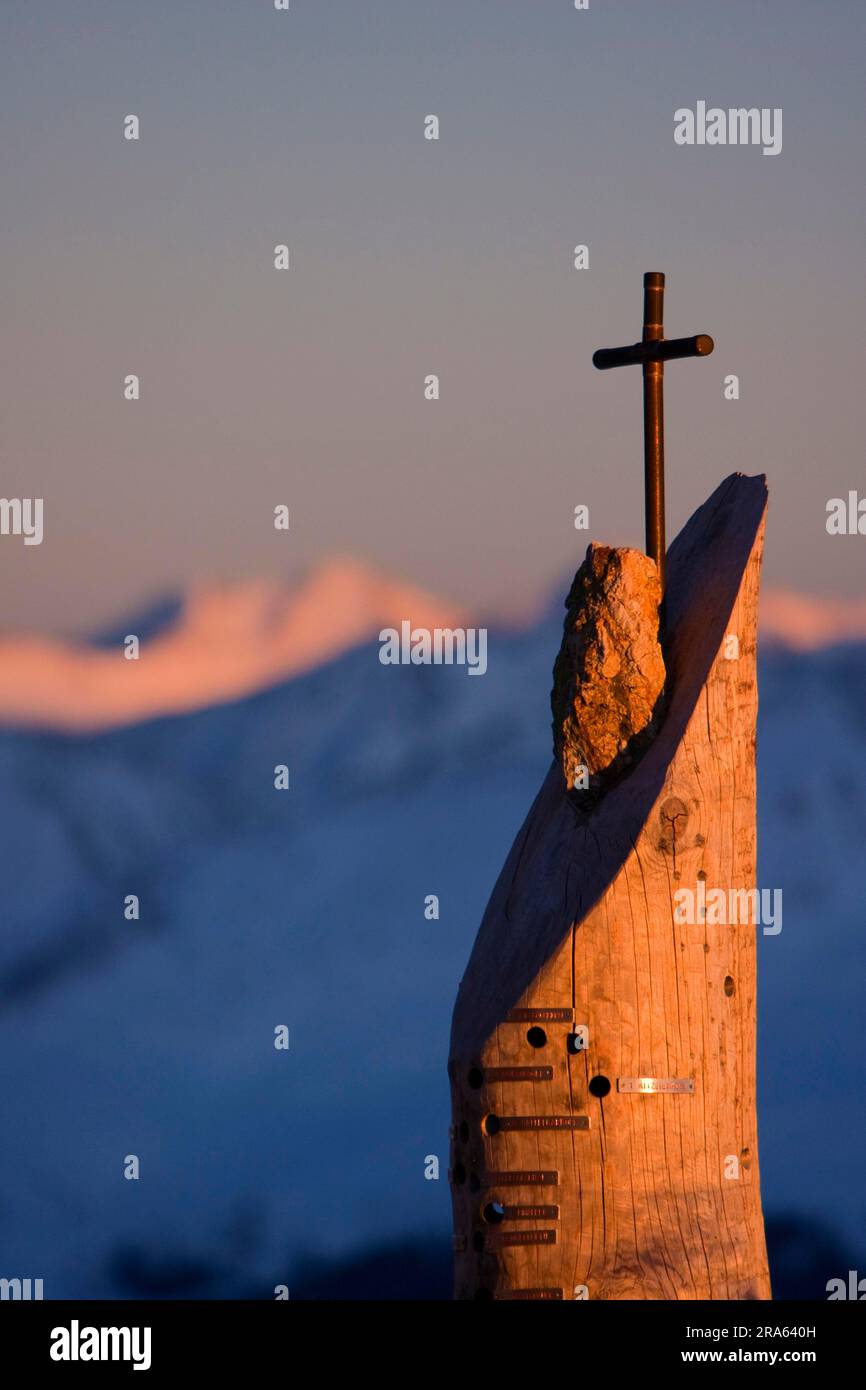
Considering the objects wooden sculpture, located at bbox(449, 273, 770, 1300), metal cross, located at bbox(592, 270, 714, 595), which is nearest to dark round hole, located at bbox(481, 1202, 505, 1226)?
wooden sculpture, located at bbox(449, 273, 770, 1300)

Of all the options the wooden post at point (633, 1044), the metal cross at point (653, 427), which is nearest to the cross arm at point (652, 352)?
the metal cross at point (653, 427)

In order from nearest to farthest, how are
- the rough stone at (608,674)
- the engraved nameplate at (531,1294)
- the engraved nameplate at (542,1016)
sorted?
1. the engraved nameplate at (531,1294)
2. the engraved nameplate at (542,1016)
3. the rough stone at (608,674)

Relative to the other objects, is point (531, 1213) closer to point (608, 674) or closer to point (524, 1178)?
point (524, 1178)

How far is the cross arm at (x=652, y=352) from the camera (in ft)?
29.3

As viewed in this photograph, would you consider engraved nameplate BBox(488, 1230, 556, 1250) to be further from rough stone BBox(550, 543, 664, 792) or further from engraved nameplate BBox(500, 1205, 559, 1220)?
rough stone BBox(550, 543, 664, 792)

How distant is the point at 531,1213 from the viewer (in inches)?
329

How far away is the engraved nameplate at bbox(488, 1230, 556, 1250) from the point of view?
831 cm

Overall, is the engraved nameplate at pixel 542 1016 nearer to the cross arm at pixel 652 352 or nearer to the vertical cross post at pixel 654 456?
the vertical cross post at pixel 654 456

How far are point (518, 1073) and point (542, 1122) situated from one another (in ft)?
0.73

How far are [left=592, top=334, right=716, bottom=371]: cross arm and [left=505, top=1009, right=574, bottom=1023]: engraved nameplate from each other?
2.97 meters

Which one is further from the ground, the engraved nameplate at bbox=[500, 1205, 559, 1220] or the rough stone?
the rough stone
